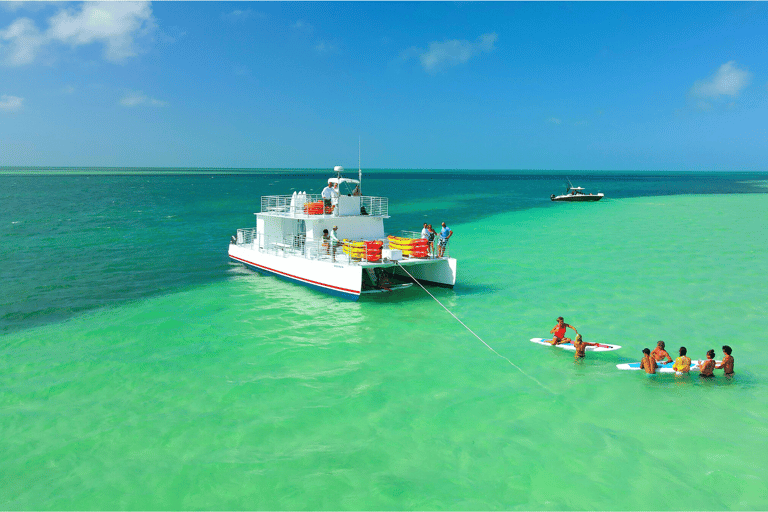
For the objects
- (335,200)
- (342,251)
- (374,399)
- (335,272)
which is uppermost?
(335,200)

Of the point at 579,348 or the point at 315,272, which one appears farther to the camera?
the point at 315,272

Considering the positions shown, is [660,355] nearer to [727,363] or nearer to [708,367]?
[708,367]

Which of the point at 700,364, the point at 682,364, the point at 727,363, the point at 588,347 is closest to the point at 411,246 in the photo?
the point at 588,347

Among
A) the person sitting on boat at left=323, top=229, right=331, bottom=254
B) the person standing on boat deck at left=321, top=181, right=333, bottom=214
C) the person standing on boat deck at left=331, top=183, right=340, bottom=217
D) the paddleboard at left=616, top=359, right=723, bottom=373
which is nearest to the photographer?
the paddleboard at left=616, top=359, right=723, bottom=373

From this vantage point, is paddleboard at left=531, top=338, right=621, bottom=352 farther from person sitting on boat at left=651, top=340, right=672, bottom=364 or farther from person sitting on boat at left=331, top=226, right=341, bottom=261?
person sitting on boat at left=331, top=226, right=341, bottom=261

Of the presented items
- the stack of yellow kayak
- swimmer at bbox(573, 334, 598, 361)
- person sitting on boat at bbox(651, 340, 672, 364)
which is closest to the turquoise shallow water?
swimmer at bbox(573, 334, 598, 361)
